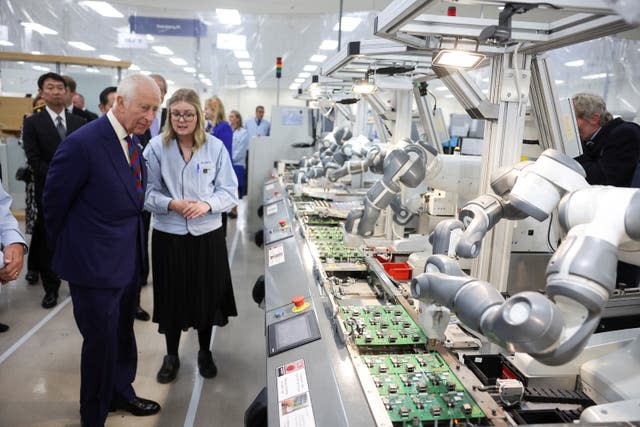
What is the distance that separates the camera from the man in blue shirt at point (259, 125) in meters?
8.88

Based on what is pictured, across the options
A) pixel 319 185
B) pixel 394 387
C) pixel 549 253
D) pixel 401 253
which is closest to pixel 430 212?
pixel 401 253

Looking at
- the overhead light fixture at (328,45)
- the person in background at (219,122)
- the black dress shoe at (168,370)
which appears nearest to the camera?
the black dress shoe at (168,370)

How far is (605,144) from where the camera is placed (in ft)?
9.61

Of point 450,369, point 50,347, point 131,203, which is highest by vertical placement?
point 131,203

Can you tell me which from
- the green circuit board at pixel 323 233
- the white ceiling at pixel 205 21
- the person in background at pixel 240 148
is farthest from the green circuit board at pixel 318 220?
the person in background at pixel 240 148

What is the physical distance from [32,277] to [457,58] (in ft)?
14.5

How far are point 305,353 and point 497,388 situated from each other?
603 mm

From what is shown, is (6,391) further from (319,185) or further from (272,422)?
(319,185)

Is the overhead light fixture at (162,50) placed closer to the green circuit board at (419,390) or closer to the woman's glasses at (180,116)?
the woman's glasses at (180,116)

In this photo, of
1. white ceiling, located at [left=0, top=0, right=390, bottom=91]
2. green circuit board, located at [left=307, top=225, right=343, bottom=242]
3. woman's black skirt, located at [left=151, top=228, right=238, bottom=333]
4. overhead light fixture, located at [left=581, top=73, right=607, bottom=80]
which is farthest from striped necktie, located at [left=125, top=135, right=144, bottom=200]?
overhead light fixture, located at [left=581, top=73, right=607, bottom=80]

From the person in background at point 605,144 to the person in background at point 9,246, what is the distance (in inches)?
120

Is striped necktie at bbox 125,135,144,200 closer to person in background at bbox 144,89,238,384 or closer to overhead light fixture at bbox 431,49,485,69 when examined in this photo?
person in background at bbox 144,89,238,384

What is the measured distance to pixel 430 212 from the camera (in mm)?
2623

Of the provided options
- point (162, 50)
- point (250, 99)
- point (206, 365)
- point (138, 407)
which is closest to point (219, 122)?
point (206, 365)
